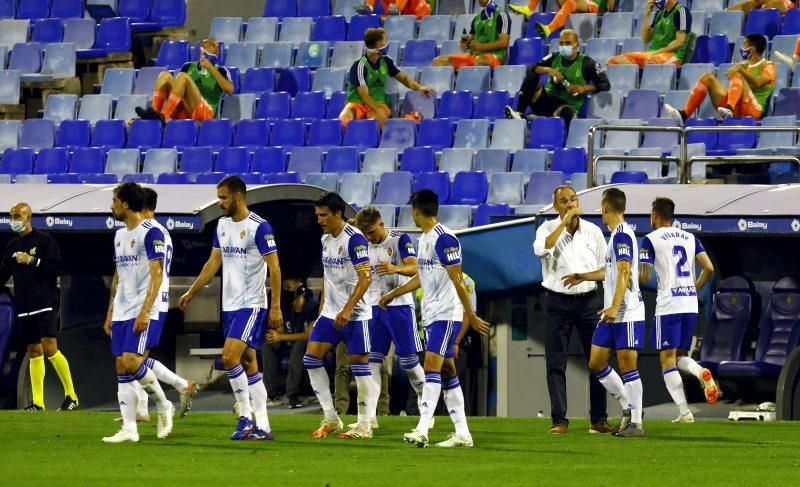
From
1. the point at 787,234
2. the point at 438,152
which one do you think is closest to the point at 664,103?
the point at 438,152

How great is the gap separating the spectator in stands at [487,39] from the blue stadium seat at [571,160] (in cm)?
299

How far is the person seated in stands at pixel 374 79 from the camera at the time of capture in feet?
75.1

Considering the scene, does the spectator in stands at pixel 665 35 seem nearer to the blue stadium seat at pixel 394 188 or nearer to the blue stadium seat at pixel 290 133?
the blue stadium seat at pixel 394 188

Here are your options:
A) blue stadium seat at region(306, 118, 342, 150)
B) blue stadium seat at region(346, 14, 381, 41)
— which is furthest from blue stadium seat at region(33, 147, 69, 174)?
blue stadium seat at region(346, 14, 381, 41)

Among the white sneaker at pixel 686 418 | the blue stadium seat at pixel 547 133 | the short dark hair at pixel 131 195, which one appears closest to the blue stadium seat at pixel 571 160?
the blue stadium seat at pixel 547 133

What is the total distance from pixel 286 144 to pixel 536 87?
11.7 feet

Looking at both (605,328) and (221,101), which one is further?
(221,101)

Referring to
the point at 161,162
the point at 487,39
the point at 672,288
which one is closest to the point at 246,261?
the point at 672,288

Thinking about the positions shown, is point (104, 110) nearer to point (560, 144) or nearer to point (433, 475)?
point (560, 144)

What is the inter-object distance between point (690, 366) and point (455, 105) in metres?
7.93

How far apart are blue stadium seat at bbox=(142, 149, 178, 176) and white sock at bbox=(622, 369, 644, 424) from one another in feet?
35.5

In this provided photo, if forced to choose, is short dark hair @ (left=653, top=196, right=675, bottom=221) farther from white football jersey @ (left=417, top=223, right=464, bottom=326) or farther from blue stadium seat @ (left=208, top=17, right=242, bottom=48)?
blue stadium seat @ (left=208, top=17, right=242, bottom=48)

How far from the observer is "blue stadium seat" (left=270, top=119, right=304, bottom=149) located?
23469 millimetres

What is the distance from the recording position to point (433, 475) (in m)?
10.8
